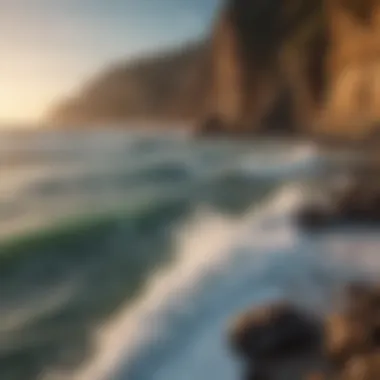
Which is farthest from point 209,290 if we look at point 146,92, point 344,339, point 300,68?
point 300,68

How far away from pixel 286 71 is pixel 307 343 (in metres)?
0.61

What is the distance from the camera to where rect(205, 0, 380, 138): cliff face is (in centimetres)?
134

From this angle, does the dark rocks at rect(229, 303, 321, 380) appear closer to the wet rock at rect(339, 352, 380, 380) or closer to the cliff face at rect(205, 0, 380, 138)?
the wet rock at rect(339, 352, 380, 380)

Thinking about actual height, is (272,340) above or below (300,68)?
below

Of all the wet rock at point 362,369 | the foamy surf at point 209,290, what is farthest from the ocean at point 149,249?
the wet rock at point 362,369

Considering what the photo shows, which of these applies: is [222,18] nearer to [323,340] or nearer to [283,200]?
[283,200]

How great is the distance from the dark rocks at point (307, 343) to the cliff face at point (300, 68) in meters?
0.41

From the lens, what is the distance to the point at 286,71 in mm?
1371

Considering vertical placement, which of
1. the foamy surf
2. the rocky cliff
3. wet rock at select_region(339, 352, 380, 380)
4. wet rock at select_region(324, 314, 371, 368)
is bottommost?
wet rock at select_region(339, 352, 380, 380)

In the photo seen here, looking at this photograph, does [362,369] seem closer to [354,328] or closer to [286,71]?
[354,328]

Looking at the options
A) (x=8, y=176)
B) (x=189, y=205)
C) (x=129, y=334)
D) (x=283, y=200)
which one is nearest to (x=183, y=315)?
(x=129, y=334)

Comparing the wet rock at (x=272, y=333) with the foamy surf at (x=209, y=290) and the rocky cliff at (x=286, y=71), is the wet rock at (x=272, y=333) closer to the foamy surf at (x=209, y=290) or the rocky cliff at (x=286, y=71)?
the foamy surf at (x=209, y=290)

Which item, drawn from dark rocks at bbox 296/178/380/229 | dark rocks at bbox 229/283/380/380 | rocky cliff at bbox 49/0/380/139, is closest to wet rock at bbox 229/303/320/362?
dark rocks at bbox 229/283/380/380

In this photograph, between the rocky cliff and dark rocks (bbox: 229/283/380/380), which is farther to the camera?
the rocky cliff
